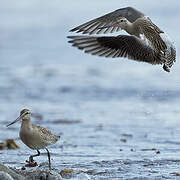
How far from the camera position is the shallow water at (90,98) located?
303 inches

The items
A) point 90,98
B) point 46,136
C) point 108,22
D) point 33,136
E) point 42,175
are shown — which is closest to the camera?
point 42,175

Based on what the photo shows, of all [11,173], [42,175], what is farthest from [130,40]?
[11,173]

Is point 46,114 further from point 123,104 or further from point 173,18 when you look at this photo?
point 173,18

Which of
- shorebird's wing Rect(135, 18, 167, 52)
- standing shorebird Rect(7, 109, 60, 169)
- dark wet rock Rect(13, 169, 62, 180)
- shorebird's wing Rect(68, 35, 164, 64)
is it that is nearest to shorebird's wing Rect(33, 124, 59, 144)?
standing shorebird Rect(7, 109, 60, 169)

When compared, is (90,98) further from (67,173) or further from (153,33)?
(67,173)


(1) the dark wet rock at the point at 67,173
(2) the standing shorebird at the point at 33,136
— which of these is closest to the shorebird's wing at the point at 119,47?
(2) the standing shorebird at the point at 33,136

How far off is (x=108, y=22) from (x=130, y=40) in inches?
29.9

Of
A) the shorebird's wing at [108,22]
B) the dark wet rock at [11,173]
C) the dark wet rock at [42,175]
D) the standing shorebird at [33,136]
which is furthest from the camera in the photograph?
the shorebird's wing at [108,22]

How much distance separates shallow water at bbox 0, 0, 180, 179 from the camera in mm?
7691

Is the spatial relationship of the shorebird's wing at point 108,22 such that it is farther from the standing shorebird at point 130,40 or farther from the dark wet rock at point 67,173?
the dark wet rock at point 67,173

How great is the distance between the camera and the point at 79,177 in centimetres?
654

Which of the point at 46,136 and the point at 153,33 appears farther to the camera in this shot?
the point at 153,33

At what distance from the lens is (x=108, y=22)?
8.30 meters

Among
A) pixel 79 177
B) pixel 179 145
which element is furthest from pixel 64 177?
pixel 179 145
